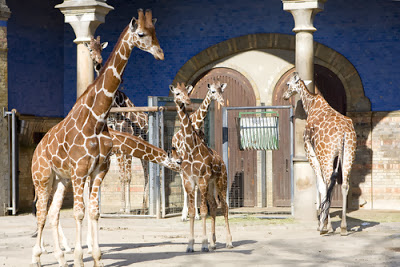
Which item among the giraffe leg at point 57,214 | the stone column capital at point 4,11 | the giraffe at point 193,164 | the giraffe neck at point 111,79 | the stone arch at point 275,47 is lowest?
the giraffe leg at point 57,214

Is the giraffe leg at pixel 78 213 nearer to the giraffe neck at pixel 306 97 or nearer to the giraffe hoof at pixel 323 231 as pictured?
the giraffe hoof at pixel 323 231

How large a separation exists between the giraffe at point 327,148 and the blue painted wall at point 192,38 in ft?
11.8

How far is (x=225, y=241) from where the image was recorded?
11203 millimetres

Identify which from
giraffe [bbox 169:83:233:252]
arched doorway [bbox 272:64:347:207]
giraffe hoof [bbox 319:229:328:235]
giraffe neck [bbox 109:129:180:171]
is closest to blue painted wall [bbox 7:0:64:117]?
giraffe neck [bbox 109:129:180:171]

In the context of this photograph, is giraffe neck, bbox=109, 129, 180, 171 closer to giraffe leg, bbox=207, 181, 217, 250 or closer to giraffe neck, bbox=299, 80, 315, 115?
giraffe leg, bbox=207, 181, 217, 250

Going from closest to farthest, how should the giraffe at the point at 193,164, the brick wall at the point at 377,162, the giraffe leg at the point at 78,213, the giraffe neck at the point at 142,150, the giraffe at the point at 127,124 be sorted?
1. the giraffe leg at the point at 78,213
2. the giraffe at the point at 193,164
3. the giraffe neck at the point at 142,150
4. the giraffe at the point at 127,124
5. the brick wall at the point at 377,162

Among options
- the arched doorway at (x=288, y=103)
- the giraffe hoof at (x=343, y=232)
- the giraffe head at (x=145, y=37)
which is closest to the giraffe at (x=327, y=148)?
the giraffe hoof at (x=343, y=232)

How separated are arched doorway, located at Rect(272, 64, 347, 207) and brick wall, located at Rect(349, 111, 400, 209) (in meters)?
0.56

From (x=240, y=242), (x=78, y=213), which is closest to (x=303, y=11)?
→ (x=240, y=242)

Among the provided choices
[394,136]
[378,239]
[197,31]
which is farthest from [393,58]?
[378,239]

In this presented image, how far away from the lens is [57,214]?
932 cm

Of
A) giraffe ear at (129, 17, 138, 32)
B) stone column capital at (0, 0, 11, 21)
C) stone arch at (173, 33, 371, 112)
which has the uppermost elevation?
stone column capital at (0, 0, 11, 21)

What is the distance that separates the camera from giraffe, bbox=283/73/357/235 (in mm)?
11828

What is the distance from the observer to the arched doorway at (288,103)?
52.7 feet
